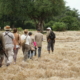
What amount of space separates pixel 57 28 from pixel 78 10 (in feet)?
154

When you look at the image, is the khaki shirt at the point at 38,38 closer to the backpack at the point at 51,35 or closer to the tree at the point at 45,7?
the backpack at the point at 51,35

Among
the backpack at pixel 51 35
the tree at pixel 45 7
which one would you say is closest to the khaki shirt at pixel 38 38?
the backpack at pixel 51 35

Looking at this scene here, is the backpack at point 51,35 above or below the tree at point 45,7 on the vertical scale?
below

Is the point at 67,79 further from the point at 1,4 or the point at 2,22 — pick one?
the point at 2,22

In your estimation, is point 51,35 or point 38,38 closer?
point 38,38

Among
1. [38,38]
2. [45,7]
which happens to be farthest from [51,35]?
[45,7]

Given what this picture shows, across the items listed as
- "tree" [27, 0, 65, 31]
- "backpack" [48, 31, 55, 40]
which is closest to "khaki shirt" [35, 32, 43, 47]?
"backpack" [48, 31, 55, 40]

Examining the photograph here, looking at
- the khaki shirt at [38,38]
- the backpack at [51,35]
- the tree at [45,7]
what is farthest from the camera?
the tree at [45,7]

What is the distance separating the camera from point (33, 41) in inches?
448

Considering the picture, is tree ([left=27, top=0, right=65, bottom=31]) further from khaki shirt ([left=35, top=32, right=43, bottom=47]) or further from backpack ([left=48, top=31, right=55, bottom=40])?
khaki shirt ([left=35, top=32, right=43, bottom=47])

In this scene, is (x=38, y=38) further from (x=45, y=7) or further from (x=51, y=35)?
(x=45, y=7)

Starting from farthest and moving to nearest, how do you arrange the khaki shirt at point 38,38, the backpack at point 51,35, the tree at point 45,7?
the tree at point 45,7 < the backpack at point 51,35 < the khaki shirt at point 38,38

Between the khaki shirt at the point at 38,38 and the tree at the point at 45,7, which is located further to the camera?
the tree at the point at 45,7

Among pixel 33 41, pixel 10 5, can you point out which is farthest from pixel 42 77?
pixel 10 5
